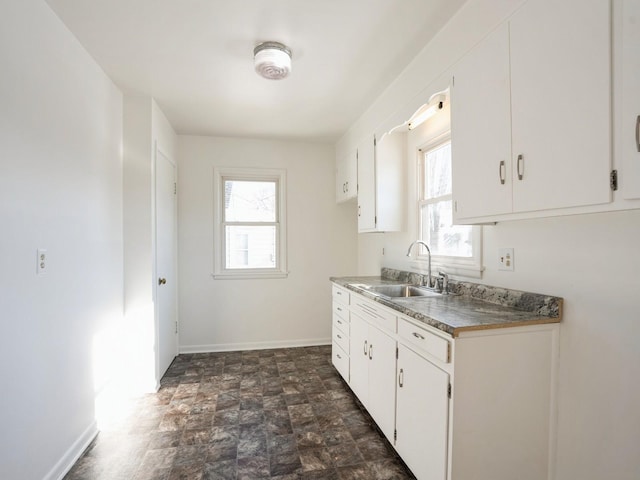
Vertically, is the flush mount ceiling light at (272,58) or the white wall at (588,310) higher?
the flush mount ceiling light at (272,58)

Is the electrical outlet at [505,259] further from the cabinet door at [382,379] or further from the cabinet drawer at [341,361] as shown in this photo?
the cabinet drawer at [341,361]

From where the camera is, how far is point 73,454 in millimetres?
1945

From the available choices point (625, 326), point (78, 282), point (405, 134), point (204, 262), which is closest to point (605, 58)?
point (625, 326)

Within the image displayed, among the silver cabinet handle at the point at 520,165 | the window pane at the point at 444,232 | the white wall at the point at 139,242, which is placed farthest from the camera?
the white wall at the point at 139,242

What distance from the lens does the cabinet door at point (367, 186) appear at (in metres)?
3.01

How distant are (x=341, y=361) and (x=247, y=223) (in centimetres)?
198

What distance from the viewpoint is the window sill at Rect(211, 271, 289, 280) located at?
393 cm

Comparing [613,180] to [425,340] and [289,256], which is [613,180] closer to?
[425,340]

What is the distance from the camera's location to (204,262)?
3.90 metres

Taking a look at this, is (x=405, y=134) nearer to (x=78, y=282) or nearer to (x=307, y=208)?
(x=307, y=208)

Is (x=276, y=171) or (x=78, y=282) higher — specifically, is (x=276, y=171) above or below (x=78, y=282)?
above

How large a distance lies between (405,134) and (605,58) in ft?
6.30

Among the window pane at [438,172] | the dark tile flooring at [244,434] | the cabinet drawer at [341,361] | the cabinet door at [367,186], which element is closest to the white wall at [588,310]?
the window pane at [438,172]

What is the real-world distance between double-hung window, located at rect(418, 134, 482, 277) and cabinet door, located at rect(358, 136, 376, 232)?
0.41m
